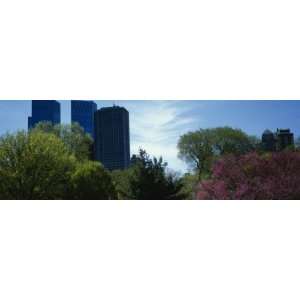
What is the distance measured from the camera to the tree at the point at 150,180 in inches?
386

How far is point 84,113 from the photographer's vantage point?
36.3ft

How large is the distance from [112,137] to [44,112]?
5.75 feet

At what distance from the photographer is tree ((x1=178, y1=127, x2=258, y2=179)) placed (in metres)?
10.2

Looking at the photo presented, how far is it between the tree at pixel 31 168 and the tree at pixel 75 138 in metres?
0.94

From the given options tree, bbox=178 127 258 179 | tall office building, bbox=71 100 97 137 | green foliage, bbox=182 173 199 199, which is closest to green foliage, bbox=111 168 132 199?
green foliage, bbox=182 173 199 199

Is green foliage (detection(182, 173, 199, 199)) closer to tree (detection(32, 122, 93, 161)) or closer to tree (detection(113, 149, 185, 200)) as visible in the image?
tree (detection(113, 149, 185, 200))

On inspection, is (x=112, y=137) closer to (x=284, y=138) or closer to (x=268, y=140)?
(x=268, y=140)

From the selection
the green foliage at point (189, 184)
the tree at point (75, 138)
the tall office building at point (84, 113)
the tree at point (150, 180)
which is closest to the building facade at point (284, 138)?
the green foliage at point (189, 184)

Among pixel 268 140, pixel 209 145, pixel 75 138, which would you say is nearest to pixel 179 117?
pixel 209 145

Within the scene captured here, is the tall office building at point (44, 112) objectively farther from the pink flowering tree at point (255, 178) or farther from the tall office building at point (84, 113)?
the pink flowering tree at point (255, 178)

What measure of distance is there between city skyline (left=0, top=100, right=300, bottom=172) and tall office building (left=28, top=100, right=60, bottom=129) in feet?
0.85

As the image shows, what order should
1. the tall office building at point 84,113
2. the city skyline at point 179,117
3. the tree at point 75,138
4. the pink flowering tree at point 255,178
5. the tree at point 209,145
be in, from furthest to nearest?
the tree at point 75,138, the tall office building at point 84,113, the tree at point 209,145, the city skyline at point 179,117, the pink flowering tree at point 255,178

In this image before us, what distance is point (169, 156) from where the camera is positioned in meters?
10.2
